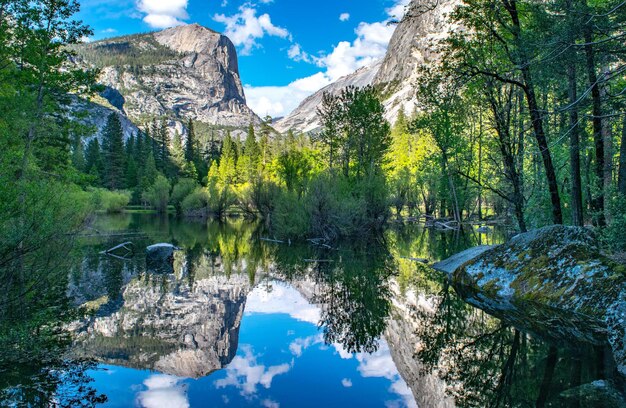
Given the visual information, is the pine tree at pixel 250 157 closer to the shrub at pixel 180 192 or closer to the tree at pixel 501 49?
the shrub at pixel 180 192

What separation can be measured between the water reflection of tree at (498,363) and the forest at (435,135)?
3.39 metres

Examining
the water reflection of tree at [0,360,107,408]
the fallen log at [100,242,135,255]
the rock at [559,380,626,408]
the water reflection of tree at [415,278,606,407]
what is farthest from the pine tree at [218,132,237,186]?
the rock at [559,380,626,408]

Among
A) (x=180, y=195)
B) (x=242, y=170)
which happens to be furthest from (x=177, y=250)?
(x=242, y=170)

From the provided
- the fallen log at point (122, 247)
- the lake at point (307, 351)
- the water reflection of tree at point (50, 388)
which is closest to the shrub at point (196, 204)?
the fallen log at point (122, 247)

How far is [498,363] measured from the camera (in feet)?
19.6

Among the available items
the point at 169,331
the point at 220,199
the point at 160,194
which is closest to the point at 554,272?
the point at 169,331

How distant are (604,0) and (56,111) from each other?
803 inches

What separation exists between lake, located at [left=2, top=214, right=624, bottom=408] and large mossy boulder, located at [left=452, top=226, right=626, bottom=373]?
48 cm

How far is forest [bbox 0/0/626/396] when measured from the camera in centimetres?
823

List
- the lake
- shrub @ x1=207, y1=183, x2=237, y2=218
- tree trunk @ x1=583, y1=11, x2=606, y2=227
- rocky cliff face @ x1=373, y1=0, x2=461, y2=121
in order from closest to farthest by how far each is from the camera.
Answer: the lake, tree trunk @ x1=583, y1=11, x2=606, y2=227, shrub @ x1=207, y1=183, x2=237, y2=218, rocky cliff face @ x1=373, y1=0, x2=461, y2=121

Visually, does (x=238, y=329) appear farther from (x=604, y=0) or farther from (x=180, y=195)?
(x=180, y=195)

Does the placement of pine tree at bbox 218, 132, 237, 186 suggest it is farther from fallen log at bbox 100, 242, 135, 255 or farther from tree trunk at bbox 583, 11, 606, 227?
tree trunk at bbox 583, 11, 606, 227

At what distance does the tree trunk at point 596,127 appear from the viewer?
9.25 metres

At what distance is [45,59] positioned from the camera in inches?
600
